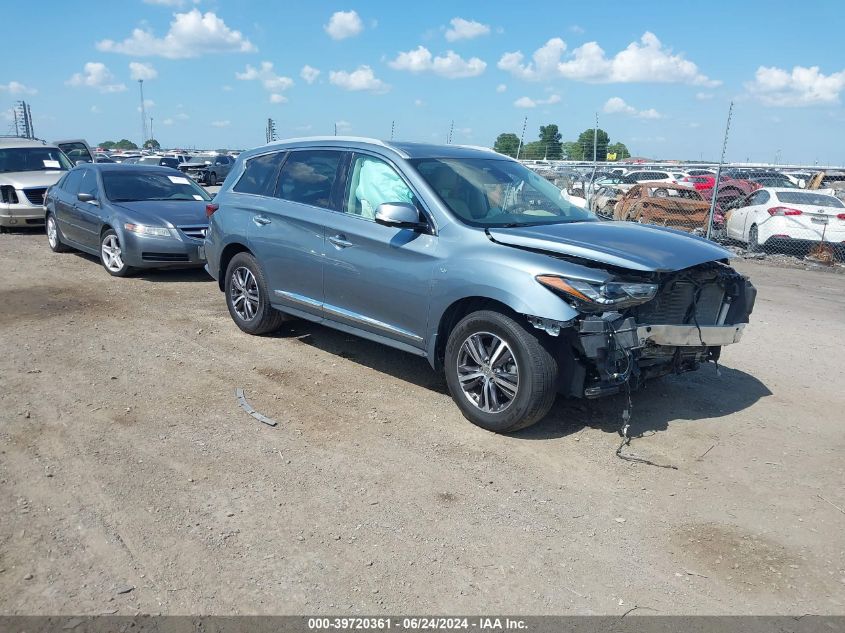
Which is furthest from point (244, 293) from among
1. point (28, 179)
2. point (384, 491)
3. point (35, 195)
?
point (28, 179)

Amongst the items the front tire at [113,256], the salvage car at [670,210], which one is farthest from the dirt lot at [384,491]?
the salvage car at [670,210]

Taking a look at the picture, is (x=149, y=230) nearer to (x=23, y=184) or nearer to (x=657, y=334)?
(x=23, y=184)

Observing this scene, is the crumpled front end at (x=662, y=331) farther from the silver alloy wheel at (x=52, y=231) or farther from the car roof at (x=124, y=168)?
the silver alloy wheel at (x=52, y=231)

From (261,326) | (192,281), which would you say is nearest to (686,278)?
(261,326)

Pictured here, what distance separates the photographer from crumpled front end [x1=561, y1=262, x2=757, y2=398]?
4.38m

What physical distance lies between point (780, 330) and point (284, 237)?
18.4ft

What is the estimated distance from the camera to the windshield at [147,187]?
10.5 m

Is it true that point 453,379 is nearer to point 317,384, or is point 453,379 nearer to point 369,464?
point 369,464

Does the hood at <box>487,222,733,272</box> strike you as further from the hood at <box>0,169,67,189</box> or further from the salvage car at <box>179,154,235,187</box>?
the salvage car at <box>179,154,235,187</box>

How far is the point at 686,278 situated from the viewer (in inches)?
188

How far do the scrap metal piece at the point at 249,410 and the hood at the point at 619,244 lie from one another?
200 centimetres

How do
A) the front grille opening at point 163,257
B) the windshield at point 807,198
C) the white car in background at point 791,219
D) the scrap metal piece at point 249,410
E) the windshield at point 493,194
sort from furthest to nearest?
the windshield at point 807,198, the white car in background at point 791,219, the front grille opening at point 163,257, the windshield at point 493,194, the scrap metal piece at point 249,410

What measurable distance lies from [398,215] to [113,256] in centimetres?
650

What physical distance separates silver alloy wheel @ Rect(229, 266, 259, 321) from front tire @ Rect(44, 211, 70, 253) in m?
6.17
